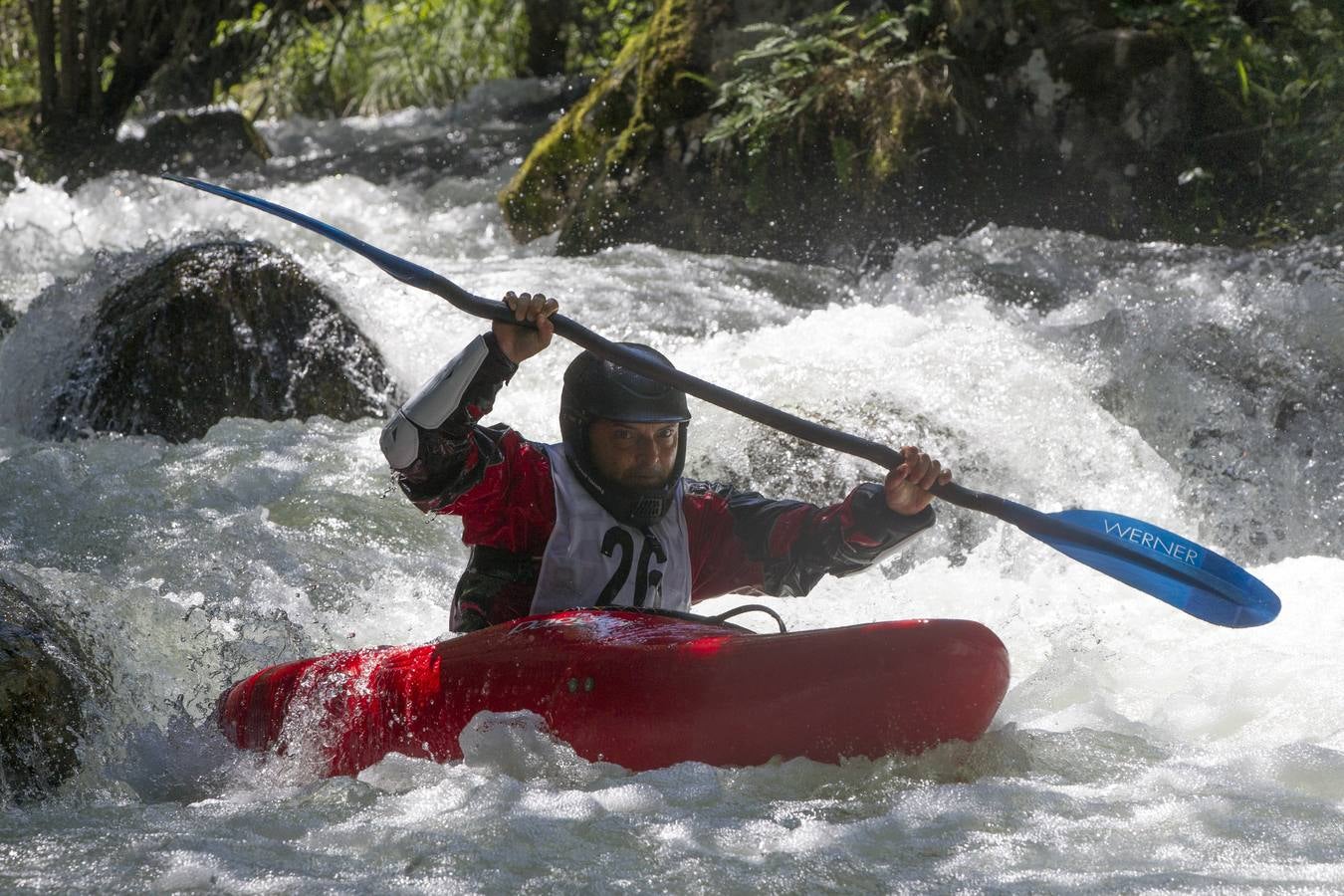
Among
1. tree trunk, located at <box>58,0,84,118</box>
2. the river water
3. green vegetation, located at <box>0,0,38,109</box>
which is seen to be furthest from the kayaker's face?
green vegetation, located at <box>0,0,38,109</box>

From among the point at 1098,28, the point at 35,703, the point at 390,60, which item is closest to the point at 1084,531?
the point at 35,703

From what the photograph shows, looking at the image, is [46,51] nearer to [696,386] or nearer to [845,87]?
[845,87]

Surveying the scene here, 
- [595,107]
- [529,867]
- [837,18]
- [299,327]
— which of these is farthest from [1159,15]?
[529,867]

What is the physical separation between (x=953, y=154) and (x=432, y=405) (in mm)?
6019

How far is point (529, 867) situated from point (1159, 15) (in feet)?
24.4

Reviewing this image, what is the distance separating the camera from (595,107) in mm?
9586

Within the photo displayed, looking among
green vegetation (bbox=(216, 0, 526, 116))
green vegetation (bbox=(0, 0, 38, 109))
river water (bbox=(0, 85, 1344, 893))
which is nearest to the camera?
river water (bbox=(0, 85, 1344, 893))

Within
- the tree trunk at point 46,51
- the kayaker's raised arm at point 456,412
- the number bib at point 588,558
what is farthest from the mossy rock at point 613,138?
the kayaker's raised arm at point 456,412

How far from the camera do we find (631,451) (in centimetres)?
348

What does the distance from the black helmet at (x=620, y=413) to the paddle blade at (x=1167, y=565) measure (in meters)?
0.91

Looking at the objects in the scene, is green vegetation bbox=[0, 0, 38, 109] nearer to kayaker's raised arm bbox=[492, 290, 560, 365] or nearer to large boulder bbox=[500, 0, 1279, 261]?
large boulder bbox=[500, 0, 1279, 261]

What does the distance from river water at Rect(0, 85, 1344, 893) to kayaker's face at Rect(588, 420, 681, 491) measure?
2.22ft

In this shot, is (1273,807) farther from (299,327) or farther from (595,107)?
(595,107)

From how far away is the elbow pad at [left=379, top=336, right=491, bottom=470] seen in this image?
10.6ft
